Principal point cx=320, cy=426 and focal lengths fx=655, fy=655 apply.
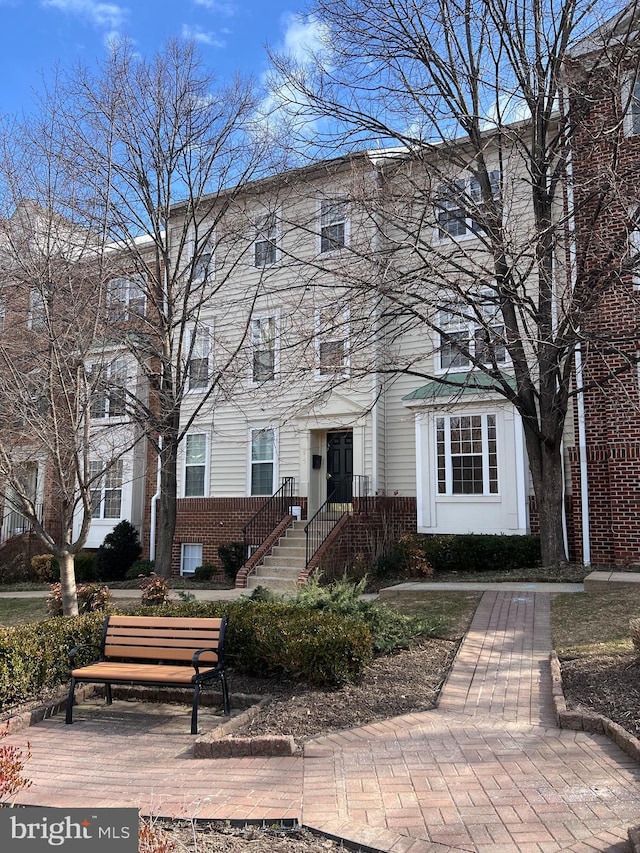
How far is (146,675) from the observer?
5.79 metres

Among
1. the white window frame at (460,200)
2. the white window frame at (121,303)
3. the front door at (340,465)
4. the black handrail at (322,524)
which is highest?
the white window frame at (460,200)

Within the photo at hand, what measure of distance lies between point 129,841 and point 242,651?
413cm

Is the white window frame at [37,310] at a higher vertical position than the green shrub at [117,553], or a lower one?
higher

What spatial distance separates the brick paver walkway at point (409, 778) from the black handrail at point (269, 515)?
10.4m

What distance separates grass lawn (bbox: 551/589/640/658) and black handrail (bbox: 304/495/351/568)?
5.77 metres

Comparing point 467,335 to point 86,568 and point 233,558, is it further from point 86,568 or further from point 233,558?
point 86,568

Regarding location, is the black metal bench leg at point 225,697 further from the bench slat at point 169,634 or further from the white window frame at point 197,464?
the white window frame at point 197,464

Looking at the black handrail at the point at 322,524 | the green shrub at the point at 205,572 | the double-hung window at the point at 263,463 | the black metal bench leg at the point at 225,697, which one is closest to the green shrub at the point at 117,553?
the green shrub at the point at 205,572

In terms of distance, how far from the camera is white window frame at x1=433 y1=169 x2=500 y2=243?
992 centimetres

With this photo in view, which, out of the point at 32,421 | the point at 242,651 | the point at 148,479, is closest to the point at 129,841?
the point at 242,651

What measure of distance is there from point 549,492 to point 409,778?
904 centimetres

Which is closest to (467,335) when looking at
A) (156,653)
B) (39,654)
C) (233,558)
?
(233,558)

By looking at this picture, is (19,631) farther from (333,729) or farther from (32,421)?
(333,729)

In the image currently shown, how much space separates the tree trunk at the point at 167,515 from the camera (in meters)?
13.1
